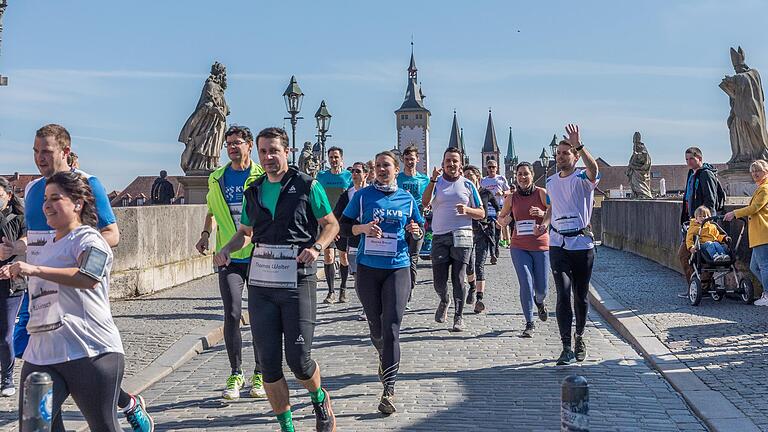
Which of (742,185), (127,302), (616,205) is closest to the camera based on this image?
(127,302)

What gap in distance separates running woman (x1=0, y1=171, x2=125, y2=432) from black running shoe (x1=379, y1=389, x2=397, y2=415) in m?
2.51

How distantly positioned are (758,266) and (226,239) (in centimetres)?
619

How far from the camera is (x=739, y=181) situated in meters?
20.4

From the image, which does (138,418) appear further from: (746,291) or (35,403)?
(746,291)

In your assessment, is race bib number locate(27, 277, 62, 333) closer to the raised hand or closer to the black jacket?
the raised hand

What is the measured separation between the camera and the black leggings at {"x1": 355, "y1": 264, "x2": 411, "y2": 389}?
6.90m

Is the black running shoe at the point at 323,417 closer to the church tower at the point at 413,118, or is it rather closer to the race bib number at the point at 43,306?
the race bib number at the point at 43,306

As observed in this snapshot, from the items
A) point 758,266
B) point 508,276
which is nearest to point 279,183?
point 758,266

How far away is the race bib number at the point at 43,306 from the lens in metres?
4.36

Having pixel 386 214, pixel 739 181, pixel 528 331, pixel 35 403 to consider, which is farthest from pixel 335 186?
pixel 35 403

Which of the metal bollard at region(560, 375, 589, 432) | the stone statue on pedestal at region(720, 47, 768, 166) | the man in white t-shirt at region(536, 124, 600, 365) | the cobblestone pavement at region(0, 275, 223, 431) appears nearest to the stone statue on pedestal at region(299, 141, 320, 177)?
the stone statue on pedestal at region(720, 47, 768, 166)

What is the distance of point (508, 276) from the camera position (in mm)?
18297

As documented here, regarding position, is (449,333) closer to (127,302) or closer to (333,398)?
(333,398)

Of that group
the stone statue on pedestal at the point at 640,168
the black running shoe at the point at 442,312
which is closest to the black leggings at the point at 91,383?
the black running shoe at the point at 442,312
